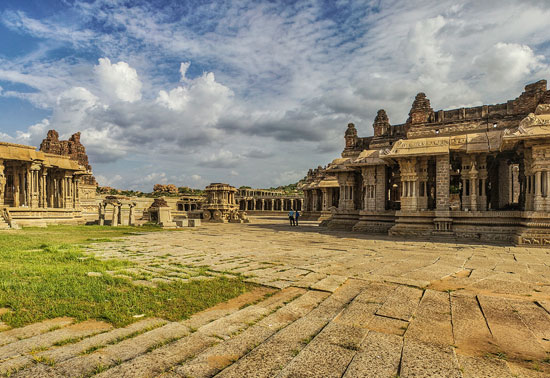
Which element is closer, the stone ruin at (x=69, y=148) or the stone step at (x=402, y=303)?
the stone step at (x=402, y=303)

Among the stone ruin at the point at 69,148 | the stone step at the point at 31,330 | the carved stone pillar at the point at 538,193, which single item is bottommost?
the stone step at the point at 31,330

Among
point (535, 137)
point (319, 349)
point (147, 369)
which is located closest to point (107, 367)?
point (147, 369)

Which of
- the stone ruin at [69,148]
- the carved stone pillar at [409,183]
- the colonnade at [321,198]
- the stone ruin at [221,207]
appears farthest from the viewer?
the stone ruin at [69,148]

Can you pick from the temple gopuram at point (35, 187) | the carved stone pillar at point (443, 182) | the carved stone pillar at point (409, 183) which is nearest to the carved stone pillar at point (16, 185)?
the temple gopuram at point (35, 187)

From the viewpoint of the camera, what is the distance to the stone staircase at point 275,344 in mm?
2805

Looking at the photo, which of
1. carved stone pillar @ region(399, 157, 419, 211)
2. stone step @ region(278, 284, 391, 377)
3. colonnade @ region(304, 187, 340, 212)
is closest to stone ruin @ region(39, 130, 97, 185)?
colonnade @ region(304, 187, 340, 212)

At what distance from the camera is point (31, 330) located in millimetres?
3594

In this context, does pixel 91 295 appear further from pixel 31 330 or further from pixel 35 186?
pixel 35 186

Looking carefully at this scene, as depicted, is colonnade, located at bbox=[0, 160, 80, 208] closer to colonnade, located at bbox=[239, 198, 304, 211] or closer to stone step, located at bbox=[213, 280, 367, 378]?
stone step, located at bbox=[213, 280, 367, 378]

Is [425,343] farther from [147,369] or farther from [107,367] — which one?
[107,367]

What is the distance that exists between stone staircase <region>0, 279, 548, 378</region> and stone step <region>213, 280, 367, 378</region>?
10mm

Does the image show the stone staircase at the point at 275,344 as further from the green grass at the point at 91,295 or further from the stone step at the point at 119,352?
the green grass at the point at 91,295

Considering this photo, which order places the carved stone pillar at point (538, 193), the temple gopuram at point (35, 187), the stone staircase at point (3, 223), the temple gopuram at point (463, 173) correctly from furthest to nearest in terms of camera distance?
the temple gopuram at point (35, 187)
the stone staircase at point (3, 223)
the temple gopuram at point (463, 173)
the carved stone pillar at point (538, 193)

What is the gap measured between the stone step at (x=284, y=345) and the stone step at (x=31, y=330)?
234cm
